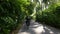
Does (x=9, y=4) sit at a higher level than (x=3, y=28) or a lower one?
higher

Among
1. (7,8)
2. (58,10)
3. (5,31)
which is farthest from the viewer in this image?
(58,10)

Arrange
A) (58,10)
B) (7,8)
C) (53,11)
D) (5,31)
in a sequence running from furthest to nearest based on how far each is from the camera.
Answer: (53,11) → (58,10) → (7,8) → (5,31)

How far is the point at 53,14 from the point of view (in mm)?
15828

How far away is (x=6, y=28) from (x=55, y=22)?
30.7ft

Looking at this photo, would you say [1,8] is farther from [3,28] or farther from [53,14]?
[53,14]

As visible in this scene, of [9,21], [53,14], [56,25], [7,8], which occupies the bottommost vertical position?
[56,25]

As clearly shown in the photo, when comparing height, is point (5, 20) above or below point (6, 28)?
above

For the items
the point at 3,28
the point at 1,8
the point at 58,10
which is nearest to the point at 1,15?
the point at 1,8

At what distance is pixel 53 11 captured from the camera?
632 inches

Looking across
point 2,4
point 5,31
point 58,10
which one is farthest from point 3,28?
point 58,10

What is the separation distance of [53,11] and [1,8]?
9893mm

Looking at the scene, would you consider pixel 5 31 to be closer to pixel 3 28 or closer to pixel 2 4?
pixel 3 28

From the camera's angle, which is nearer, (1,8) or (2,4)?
(1,8)

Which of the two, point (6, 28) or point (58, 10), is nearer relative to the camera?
point (6, 28)
